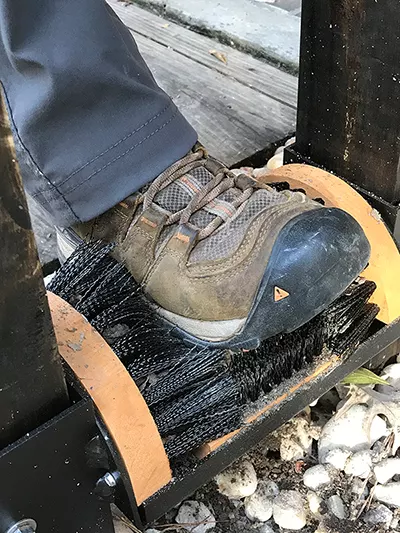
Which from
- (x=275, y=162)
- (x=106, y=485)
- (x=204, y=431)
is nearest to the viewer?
(x=106, y=485)

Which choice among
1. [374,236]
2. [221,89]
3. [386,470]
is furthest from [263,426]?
[221,89]

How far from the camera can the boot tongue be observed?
101cm

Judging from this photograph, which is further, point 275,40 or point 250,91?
point 275,40

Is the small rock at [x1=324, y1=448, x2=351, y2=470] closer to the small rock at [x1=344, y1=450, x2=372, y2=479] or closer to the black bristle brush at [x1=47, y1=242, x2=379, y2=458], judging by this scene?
the small rock at [x1=344, y1=450, x2=372, y2=479]

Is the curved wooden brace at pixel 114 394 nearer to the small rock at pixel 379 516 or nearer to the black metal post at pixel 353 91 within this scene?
the small rock at pixel 379 516

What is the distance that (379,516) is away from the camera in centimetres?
106

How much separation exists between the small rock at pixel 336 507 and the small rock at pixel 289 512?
4 centimetres

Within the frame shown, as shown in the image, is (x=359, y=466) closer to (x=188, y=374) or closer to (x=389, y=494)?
(x=389, y=494)

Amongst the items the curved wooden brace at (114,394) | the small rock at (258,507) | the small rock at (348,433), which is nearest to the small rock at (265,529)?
the small rock at (258,507)

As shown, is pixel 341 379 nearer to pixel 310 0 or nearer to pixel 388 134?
pixel 388 134

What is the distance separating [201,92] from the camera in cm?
180

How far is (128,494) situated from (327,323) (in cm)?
37

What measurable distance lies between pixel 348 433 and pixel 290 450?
89mm

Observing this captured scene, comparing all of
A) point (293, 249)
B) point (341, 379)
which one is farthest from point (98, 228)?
point (341, 379)
